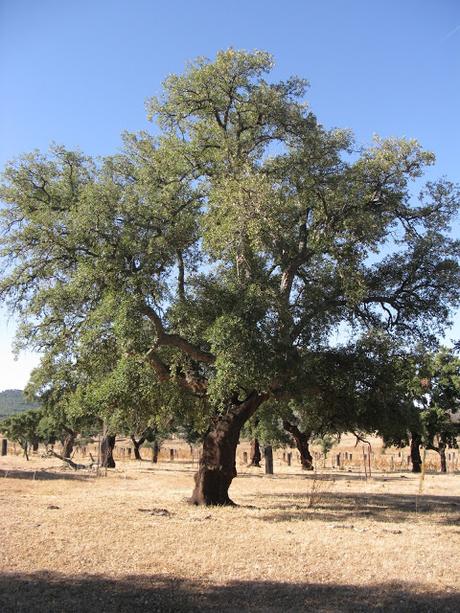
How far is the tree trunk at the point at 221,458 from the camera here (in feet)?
54.7

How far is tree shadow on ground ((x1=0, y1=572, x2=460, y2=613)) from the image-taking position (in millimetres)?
6441

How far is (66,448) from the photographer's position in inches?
2063

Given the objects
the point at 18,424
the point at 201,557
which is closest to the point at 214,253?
the point at 201,557

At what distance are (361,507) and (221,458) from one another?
17.7 ft

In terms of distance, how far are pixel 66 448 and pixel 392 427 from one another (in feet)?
138

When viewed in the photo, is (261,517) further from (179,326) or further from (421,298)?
(421,298)

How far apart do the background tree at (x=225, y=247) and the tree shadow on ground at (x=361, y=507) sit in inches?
98.3

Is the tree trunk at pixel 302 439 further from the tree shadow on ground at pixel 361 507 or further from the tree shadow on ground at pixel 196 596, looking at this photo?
the tree shadow on ground at pixel 196 596

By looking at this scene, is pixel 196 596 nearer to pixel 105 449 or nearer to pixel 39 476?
pixel 39 476

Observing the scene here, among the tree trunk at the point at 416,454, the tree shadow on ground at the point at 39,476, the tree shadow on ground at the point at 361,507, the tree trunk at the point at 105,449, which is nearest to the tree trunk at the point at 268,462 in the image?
the tree trunk at the point at 105,449

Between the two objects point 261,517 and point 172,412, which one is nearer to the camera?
point 261,517

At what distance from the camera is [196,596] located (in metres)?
6.89

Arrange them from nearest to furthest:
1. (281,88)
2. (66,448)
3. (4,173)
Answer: (4,173) < (281,88) < (66,448)

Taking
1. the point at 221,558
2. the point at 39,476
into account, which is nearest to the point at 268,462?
the point at 39,476
